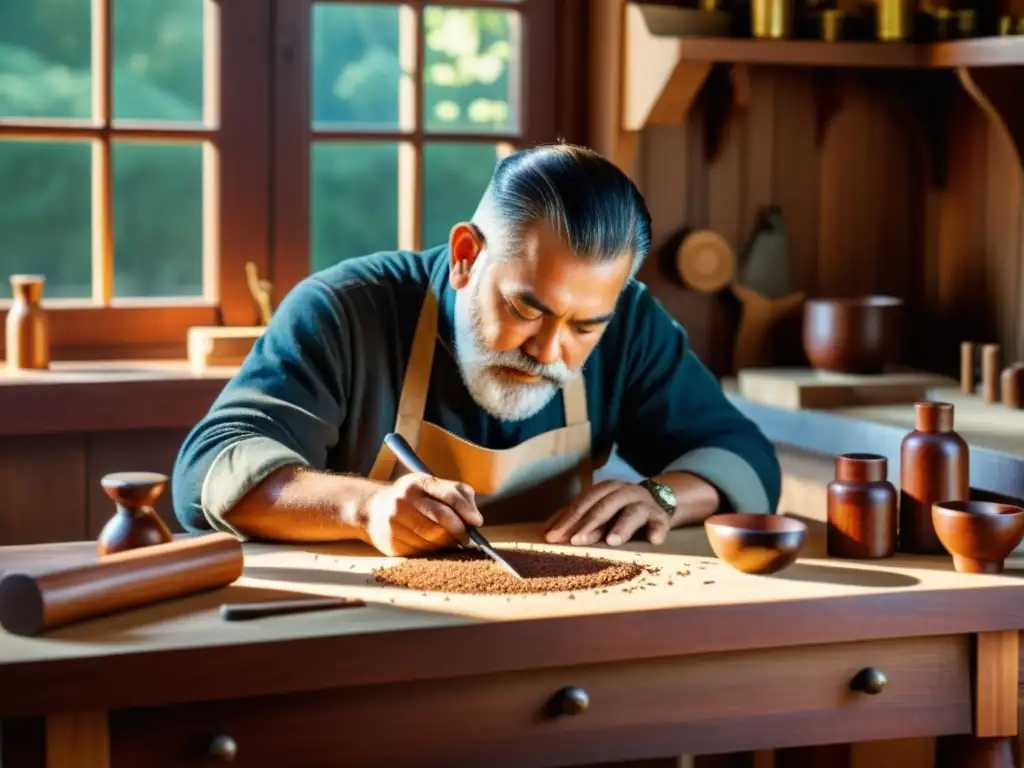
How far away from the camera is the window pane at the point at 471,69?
400cm

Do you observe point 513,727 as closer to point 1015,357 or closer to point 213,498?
point 213,498

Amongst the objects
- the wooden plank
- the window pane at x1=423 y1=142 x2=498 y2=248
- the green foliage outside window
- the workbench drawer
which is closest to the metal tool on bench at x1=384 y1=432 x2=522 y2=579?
the workbench drawer

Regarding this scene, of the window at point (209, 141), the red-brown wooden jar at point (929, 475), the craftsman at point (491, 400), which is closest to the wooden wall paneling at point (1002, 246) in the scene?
the window at point (209, 141)

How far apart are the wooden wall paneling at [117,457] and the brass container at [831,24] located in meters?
1.87

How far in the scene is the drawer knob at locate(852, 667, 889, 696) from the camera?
199cm

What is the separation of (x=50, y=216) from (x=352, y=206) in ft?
2.78

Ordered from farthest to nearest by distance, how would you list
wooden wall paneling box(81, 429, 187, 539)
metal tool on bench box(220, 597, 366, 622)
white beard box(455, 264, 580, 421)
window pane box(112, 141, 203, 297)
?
A: window pane box(112, 141, 203, 297)
wooden wall paneling box(81, 429, 187, 539)
white beard box(455, 264, 580, 421)
metal tool on bench box(220, 597, 366, 622)

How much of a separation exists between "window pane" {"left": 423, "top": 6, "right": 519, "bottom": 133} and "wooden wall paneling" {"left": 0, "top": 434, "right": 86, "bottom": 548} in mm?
1279

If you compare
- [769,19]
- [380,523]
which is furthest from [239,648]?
[769,19]

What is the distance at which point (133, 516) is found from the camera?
81.0 inches

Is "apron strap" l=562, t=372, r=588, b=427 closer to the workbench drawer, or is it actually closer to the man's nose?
the man's nose

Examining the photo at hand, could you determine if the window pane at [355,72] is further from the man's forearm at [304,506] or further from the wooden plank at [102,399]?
the man's forearm at [304,506]

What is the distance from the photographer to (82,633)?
1772 millimetres

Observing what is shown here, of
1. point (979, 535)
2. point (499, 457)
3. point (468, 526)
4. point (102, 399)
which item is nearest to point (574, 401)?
point (499, 457)
